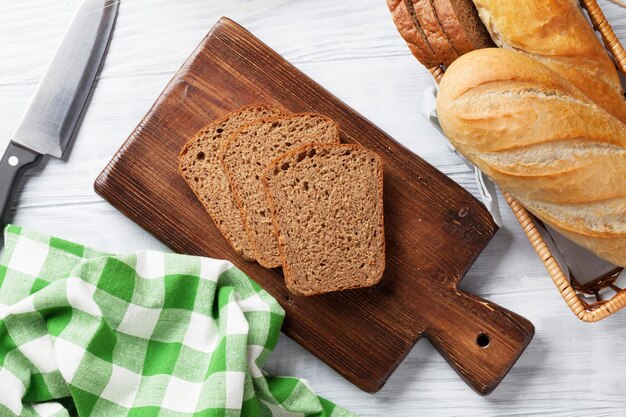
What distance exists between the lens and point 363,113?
1768mm

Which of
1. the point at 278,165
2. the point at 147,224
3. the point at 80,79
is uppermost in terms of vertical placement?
the point at 80,79

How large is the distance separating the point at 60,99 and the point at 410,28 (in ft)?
2.93

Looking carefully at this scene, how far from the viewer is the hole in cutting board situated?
169 centimetres

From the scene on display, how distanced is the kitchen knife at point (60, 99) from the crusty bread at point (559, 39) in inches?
37.6

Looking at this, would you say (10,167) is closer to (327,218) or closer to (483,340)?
(327,218)

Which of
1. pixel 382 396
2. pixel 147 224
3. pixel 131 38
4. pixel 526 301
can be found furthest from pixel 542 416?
pixel 131 38

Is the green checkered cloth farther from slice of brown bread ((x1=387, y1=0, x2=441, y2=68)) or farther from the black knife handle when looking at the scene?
slice of brown bread ((x1=387, y1=0, x2=441, y2=68))

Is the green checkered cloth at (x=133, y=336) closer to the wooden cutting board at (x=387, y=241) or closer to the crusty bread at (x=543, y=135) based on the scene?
the wooden cutting board at (x=387, y=241)

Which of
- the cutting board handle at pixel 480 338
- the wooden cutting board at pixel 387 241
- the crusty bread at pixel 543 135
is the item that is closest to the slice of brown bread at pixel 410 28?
the crusty bread at pixel 543 135

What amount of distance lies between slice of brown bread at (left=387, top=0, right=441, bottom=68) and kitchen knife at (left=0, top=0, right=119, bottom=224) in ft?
2.49

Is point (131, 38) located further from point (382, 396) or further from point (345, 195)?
point (382, 396)

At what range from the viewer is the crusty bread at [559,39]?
1.41 m

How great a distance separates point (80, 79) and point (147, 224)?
1.35 feet

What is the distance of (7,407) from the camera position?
1557 mm
